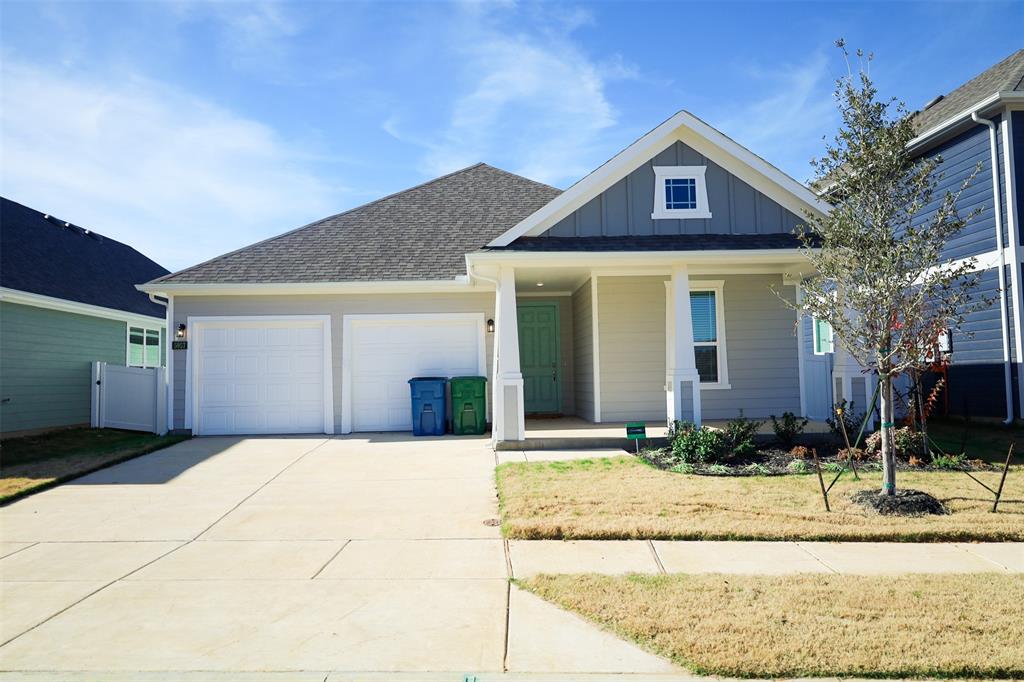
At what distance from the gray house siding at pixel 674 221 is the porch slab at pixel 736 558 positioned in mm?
6838

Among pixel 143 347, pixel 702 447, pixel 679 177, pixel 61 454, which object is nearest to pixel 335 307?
pixel 61 454

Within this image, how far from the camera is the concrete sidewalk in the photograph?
497 centimetres

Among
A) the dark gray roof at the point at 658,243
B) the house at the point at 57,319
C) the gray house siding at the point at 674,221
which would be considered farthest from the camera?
the house at the point at 57,319

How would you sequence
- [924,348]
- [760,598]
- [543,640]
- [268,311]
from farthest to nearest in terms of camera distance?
[268,311], [924,348], [760,598], [543,640]

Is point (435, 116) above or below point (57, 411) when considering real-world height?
above

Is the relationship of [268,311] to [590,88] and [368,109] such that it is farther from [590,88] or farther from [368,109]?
[590,88]

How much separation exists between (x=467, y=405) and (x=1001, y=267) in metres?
10.4

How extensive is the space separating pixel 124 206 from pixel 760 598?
1728cm

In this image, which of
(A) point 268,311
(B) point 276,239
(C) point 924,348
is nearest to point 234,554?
(C) point 924,348

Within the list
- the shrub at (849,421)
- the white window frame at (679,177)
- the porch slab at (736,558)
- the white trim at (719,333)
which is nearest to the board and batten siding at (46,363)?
the white window frame at (679,177)

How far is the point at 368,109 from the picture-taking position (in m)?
10.9

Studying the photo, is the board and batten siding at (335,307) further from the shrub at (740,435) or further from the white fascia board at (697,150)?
the shrub at (740,435)

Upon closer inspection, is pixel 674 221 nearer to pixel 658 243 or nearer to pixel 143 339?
pixel 658 243

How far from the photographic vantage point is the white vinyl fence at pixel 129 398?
42.5 ft
